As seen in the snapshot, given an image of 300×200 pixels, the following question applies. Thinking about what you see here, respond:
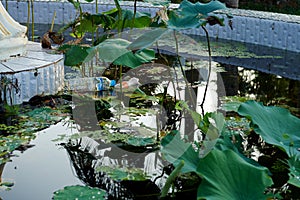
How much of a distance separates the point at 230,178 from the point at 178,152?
1.13 ft

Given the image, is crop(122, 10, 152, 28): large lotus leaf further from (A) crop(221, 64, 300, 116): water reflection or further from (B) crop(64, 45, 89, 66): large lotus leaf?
(A) crop(221, 64, 300, 116): water reflection

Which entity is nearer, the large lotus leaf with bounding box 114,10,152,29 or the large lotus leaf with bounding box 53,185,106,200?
the large lotus leaf with bounding box 53,185,106,200

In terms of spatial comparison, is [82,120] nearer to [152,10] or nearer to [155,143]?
[155,143]

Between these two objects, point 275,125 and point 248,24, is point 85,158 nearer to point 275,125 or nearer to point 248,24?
point 275,125

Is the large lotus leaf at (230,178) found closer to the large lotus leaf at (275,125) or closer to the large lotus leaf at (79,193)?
the large lotus leaf at (275,125)

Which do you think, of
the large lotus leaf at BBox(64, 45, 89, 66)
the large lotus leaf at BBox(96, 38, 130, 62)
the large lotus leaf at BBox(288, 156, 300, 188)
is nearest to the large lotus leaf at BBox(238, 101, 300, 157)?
the large lotus leaf at BBox(288, 156, 300, 188)

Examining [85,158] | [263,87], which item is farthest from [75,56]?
[263,87]

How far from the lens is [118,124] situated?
3461mm

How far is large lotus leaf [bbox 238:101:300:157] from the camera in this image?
250cm

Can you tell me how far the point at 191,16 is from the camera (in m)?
2.94

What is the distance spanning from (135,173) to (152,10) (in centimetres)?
414

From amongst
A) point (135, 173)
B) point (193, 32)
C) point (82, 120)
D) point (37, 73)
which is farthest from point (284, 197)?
point (193, 32)

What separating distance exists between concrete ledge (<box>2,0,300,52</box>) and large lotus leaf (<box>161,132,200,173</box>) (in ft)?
10.3

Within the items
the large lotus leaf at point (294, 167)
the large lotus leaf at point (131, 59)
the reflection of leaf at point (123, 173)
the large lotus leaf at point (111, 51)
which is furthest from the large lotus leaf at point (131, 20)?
the large lotus leaf at point (294, 167)
